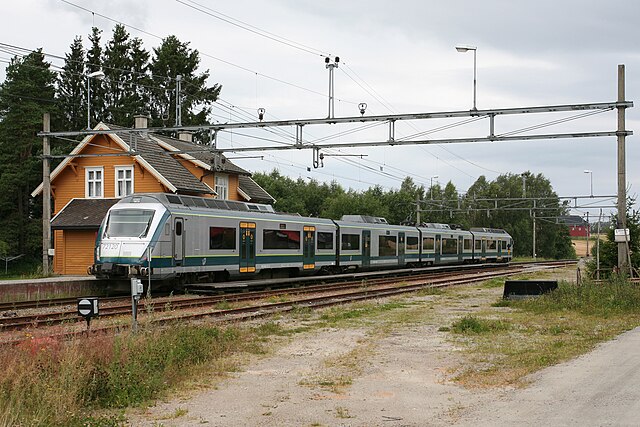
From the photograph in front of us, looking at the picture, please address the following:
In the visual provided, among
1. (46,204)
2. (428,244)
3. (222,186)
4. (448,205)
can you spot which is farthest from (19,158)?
(448,205)

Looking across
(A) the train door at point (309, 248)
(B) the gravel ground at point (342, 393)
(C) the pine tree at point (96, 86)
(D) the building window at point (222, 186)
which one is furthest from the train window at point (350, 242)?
(C) the pine tree at point (96, 86)

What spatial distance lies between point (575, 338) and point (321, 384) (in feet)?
20.3

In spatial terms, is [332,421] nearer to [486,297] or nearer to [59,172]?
[486,297]

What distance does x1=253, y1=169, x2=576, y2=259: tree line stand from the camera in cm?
8488

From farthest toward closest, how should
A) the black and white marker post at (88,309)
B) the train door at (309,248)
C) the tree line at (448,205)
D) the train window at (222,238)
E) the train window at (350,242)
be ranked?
the tree line at (448,205) → the train window at (350,242) → the train door at (309,248) → the train window at (222,238) → the black and white marker post at (88,309)

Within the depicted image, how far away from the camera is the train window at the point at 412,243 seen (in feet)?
130

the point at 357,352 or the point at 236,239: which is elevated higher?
the point at 236,239

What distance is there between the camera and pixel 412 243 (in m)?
40.1

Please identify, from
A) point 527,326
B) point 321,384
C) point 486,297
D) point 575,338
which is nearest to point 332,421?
point 321,384

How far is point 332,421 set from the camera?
775 centimetres

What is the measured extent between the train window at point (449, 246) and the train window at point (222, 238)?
903 inches

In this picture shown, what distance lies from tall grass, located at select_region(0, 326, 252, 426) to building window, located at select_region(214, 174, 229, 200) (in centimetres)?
2878

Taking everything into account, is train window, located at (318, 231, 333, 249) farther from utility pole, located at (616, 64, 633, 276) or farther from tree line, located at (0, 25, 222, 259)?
tree line, located at (0, 25, 222, 259)

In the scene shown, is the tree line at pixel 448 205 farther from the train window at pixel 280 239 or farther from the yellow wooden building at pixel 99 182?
the train window at pixel 280 239
